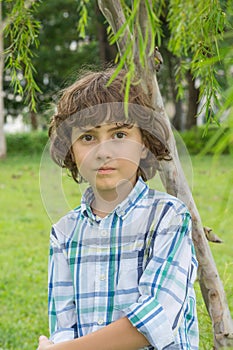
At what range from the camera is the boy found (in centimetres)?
146

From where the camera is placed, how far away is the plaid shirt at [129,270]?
146cm

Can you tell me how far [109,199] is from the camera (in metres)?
1.61

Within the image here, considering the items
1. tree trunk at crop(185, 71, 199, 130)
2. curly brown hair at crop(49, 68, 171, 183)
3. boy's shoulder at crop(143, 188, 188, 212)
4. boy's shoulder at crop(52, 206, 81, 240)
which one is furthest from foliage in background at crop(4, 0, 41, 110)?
tree trunk at crop(185, 71, 199, 130)

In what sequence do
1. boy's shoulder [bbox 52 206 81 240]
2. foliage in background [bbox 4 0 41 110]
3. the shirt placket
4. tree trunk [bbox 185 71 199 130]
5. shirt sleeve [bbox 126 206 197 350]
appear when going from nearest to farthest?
shirt sleeve [bbox 126 206 197 350]
the shirt placket
boy's shoulder [bbox 52 206 81 240]
foliage in background [bbox 4 0 41 110]
tree trunk [bbox 185 71 199 130]

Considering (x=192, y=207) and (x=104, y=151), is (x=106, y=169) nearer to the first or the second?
(x=104, y=151)

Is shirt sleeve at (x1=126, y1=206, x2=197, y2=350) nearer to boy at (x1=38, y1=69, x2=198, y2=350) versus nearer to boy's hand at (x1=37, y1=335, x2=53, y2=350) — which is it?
boy at (x1=38, y1=69, x2=198, y2=350)

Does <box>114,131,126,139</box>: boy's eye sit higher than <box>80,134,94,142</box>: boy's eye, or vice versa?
<box>114,131,126,139</box>: boy's eye

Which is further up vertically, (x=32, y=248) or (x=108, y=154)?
(x=108, y=154)

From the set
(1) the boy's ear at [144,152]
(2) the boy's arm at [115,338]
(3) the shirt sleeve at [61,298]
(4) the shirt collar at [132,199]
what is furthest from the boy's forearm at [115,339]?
(1) the boy's ear at [144,152]

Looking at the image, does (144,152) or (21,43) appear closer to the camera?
(144,152)

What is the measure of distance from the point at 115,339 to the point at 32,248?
13.7ft

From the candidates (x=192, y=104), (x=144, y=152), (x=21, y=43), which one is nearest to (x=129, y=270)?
(x=144, y=152)

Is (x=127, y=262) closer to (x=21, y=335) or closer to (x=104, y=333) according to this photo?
(x=104, y=333)

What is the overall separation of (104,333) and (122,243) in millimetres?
212
